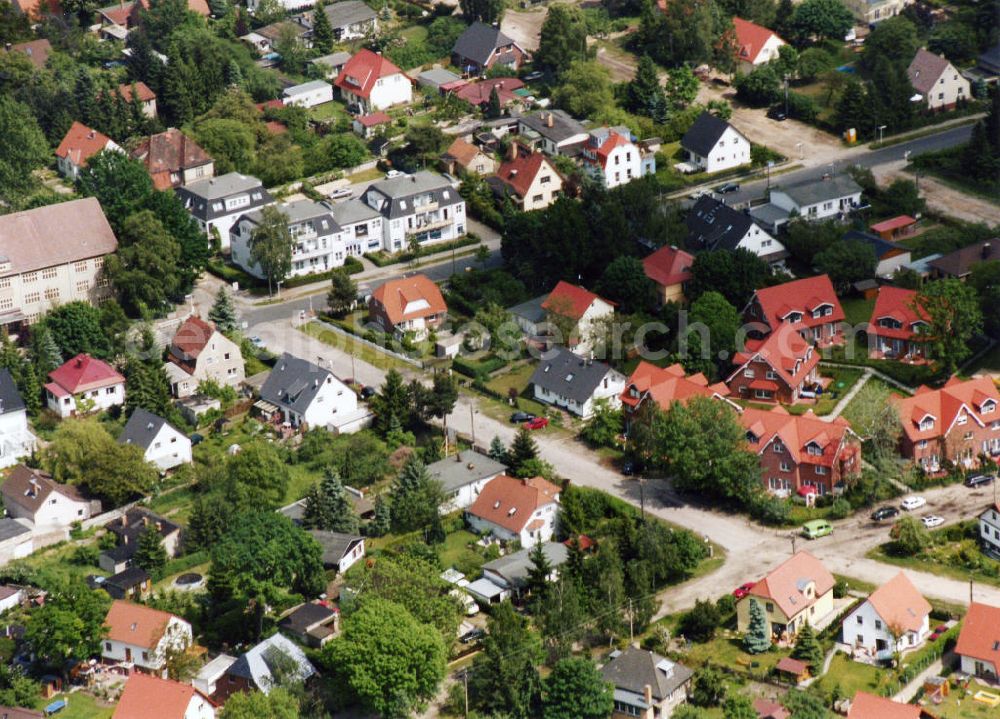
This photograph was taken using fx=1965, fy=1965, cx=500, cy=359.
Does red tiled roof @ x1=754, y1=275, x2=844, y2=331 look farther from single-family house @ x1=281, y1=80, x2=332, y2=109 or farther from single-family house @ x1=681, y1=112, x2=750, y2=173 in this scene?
single-family house @ x1=281, y1=80, x2=332, y2=109

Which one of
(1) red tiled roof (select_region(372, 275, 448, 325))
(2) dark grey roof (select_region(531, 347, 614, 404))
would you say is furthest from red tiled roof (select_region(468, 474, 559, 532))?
(1) red tiled roof (select_region(372, 275, 448, 325))

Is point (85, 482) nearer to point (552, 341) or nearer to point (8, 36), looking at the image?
point (552, 341)

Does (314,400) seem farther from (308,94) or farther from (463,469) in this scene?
(308,94)

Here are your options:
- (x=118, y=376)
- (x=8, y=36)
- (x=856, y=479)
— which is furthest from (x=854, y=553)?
(x=8, y=36)

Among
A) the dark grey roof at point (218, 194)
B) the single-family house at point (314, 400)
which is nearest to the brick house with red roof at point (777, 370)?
the single-family house at point (314, 400)

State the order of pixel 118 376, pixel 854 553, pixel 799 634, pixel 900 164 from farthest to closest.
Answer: pixel 900 164 < pixel 118 376 < pixel 854 553 < pixel 799 634

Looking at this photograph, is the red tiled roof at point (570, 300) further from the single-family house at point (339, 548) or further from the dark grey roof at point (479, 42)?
the dark grey roof at point (479, 42)

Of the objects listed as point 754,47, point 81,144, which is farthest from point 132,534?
point 754,47
